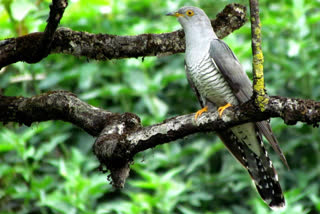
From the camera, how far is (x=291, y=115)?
91.7 inches

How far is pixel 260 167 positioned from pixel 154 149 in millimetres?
1553

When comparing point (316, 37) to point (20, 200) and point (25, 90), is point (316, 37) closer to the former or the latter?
point (25, 90)

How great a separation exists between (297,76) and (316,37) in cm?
110

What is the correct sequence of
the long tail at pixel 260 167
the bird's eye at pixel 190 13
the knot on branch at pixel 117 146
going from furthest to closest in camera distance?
1. the bird's eye at pixel 190 13
2. the long tail at pixel 260 167
3. the knot on branch at pixel 117 146

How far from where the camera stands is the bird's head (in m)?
3.64

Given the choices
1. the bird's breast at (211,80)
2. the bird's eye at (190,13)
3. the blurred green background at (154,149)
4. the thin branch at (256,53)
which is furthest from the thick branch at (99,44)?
the blurred green background at (154,149)

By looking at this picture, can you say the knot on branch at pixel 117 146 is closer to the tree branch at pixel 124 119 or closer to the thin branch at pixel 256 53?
the tree branch at pixel 124 119

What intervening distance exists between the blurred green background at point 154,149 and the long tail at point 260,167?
921 mm

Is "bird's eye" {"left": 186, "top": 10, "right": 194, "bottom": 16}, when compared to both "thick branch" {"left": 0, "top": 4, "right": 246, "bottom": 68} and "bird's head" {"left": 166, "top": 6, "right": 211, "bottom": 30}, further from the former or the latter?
"thick branch" {"left": 0, "top": 4, "right": 246, "bottom": 68}

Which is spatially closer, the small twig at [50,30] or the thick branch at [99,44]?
the small twig at [50,30]

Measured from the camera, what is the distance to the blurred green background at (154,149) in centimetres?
470

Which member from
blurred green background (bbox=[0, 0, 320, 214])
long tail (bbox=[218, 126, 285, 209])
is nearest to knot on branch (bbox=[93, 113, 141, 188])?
long tail (bbox=[218, 126, 285, 209])

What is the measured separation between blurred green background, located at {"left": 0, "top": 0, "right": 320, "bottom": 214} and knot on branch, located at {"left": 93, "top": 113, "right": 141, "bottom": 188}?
1.72 metres

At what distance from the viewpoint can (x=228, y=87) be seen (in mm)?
3533
